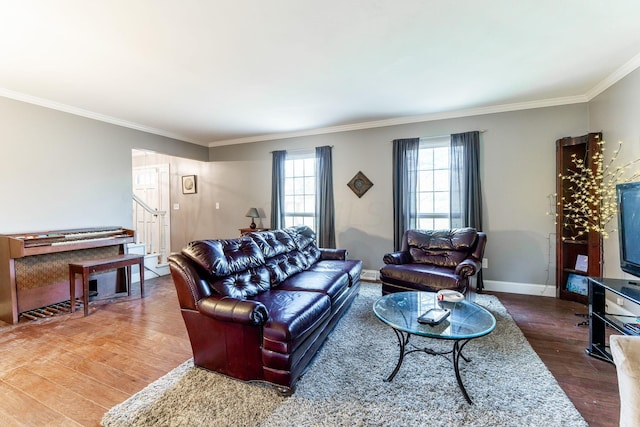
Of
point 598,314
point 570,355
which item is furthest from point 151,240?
point 598,314

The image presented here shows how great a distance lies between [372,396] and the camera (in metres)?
1.85

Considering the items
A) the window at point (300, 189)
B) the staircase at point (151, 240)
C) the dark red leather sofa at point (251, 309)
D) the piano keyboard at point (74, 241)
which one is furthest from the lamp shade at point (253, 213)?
the dark red leather sofa at point (251, 309)

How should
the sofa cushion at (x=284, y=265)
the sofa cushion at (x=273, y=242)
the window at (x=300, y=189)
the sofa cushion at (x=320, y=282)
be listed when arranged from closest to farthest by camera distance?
the sofa cushion at (x=320, y=282) < the sofa cushion at (x=284, y=265) < the sofa cushion at (x=273, y=242) < the window at (x=300, y=189)

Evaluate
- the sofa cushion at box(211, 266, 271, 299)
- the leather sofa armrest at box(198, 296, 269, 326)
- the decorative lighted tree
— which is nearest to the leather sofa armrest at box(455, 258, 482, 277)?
the decorative lighted tree

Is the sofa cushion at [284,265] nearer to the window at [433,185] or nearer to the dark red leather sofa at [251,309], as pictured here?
the dark red leather sofa at [251,309]

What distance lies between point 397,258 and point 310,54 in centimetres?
260

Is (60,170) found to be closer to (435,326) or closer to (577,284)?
(435,326)

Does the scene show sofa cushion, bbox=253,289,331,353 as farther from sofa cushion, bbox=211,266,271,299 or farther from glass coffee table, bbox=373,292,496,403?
glass coffee table, bbox=373,292,496,403

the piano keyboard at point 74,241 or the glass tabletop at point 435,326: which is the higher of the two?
the piano keyboard at point 74,241

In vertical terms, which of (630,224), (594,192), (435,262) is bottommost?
(435,262)

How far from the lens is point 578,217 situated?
3.53 meters

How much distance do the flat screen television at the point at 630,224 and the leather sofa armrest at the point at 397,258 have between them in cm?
204

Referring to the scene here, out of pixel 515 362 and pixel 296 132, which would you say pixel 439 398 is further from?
pixel 296 132

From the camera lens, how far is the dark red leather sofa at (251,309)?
1850mm
